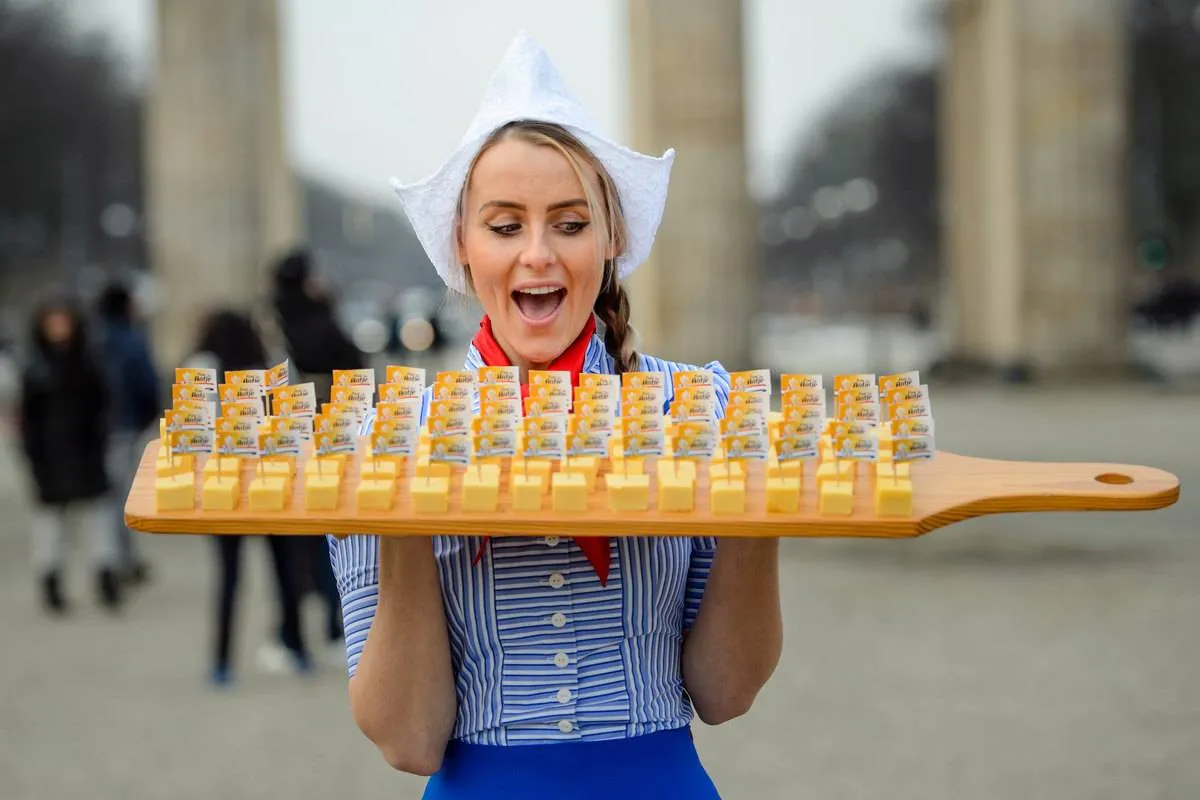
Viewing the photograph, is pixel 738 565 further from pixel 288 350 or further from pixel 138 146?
pixel 138 146

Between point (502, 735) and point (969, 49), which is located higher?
point (969, 49)

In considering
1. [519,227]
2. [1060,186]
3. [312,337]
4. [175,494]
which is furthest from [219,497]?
[1060,186]

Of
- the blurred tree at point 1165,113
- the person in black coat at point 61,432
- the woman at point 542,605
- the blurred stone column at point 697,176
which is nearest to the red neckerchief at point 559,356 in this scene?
the woman at point 542,605

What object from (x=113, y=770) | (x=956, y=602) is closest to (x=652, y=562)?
(x=113, y=770)

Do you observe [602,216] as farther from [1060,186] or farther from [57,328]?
[1060,186]

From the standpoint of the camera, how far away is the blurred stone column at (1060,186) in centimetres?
2838

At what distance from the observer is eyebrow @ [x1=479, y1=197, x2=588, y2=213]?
2561 millimetres

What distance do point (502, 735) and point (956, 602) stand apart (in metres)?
9.10

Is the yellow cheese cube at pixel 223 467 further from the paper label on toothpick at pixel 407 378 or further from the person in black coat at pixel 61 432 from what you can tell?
the person in black coat at pixel 61 432

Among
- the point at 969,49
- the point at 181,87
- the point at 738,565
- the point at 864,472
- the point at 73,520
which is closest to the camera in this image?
the point at 864,472

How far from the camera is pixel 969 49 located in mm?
37438

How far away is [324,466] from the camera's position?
7.73ft

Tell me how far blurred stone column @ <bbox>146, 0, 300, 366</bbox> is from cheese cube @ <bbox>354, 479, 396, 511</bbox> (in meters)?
24.9

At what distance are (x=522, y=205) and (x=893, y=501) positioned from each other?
749 millimetres
